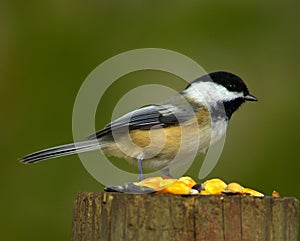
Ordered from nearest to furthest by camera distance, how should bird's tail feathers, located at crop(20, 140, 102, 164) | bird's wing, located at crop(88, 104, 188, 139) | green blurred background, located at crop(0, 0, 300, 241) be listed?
bird's tail feathers, located at crop(20, 140, 102, 164) < bird's wing, located at crop(88, 104, 188, 139) < green blurred background, located at crop(0, 0, 300, 241)

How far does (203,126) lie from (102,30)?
2.09 metres

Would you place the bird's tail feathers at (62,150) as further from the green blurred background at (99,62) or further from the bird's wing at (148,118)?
the green blurred background at (99,62)

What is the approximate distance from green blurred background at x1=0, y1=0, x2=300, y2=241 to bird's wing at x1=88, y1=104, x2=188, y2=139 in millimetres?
1397

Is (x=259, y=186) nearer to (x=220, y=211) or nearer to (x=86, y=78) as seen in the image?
(x=86, y=78)

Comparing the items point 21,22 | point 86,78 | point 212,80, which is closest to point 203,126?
point 212,80

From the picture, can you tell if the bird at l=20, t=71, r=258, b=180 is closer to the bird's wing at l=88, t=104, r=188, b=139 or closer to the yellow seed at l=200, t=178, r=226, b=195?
the bird's wing at l=88, t=104, r=188, b=139

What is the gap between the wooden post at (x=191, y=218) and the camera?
2186mm

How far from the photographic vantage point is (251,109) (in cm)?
516

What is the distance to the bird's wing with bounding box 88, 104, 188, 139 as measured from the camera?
10.9 feet

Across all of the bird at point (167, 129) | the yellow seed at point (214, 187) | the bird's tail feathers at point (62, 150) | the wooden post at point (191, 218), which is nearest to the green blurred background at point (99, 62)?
the bird at point (167, 129)

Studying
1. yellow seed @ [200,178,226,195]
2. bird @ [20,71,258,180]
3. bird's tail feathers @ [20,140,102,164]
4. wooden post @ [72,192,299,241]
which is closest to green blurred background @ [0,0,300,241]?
bird @ [20,71,258,180]

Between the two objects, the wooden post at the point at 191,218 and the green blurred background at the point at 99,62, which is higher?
the green blurred background at the point at 99,62

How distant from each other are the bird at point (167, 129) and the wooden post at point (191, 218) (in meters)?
1.07

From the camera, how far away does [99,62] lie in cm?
512
